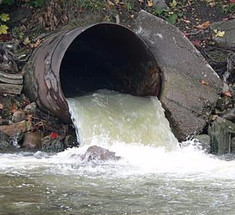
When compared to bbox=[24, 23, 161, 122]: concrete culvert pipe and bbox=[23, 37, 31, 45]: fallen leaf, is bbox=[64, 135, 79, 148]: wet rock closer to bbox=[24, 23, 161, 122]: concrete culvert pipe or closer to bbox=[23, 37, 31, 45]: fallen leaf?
bbox=[24, 23, 161, 122]: concrete culvert pipe

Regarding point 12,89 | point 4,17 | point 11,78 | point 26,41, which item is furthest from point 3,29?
point 12,89

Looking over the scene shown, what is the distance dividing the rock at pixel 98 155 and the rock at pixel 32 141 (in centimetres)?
141

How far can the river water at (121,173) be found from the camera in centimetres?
474

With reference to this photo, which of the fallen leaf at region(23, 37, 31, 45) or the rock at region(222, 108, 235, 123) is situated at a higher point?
the fallen leaf at region(23, 37, 31, 45)

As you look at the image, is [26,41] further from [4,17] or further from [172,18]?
[172,18]

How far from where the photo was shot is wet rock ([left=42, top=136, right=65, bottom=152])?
26.6ft

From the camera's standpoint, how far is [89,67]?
10922mm

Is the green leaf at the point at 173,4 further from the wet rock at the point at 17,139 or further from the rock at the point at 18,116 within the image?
the wet rock at the point at 17,139

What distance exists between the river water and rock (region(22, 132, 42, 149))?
0.42 m

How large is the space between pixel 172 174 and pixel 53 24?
16.3 feet

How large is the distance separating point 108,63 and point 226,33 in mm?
2291

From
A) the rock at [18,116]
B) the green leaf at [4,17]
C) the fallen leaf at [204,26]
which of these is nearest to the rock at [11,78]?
the rock at [18,116]

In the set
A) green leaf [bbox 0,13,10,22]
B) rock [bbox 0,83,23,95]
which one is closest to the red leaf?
rock [bbox 0,83,23,95]

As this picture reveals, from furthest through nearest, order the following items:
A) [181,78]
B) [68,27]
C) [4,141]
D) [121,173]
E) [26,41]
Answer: [68,27], [26,41], [181,78], [4,141], [121,173]
